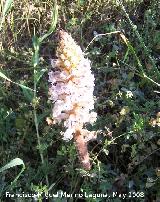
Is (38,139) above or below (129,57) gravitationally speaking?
below

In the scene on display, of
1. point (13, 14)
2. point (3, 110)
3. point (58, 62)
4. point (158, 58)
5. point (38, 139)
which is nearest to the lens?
point (58, 62)

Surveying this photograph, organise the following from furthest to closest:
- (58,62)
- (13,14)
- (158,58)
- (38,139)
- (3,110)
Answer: (13,14), (158,58), (3,110), (38,139), (58,62)

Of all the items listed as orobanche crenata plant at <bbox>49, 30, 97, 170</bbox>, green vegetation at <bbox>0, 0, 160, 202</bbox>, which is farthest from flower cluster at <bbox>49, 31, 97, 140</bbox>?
green vegetation at <bbox>0, 0, 160, 202</bbox>

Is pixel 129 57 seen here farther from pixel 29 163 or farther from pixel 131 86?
pixel 29 163

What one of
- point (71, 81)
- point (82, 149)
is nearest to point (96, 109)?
point (82, 149)

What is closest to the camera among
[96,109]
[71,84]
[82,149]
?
[71,84]

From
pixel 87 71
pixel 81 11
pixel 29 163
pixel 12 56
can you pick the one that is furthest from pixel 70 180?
pixel 81 11

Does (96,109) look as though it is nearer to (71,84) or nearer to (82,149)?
(82,149)

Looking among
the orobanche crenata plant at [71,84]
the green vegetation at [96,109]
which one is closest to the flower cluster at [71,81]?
the orobanche crenata plant at [71,84]
